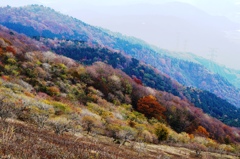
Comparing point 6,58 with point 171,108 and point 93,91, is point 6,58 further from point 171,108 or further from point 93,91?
point 171,108

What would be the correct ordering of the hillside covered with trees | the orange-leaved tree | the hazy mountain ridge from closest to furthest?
the hillside covered with trees, the hazy mountain ridge, the orange-leaved tree

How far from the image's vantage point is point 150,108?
9850 cm

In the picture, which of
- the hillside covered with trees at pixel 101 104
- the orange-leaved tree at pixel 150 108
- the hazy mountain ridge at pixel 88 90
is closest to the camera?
the hillside covered with trees at pixel 101 104

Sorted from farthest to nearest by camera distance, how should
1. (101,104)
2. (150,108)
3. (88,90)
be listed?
(150,108), (88,90), (101,104)

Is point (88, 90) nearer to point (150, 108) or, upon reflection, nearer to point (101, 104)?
point (101, 104)

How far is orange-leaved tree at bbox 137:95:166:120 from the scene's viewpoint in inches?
3816

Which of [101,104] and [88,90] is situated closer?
[101,104]

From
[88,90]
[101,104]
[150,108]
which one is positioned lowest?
[150,108]

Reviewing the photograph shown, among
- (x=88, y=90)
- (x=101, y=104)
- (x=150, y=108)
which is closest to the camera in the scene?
(x=101, y=104)

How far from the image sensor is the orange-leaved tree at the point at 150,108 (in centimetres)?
9694

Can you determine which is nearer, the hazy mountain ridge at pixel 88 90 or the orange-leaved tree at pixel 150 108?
the hazy mountain ridge at pixel 88 90

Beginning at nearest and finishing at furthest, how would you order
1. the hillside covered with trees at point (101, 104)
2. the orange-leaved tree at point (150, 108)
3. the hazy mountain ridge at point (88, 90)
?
the hillside covered with trees at point (101, 104) → the hazy mountain ridge at point (88, 90) → the orange-leaved tree at point (150, 108)

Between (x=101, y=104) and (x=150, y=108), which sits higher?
(x=101, y=104)

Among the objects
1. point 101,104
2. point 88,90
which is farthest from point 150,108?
point 88,90
